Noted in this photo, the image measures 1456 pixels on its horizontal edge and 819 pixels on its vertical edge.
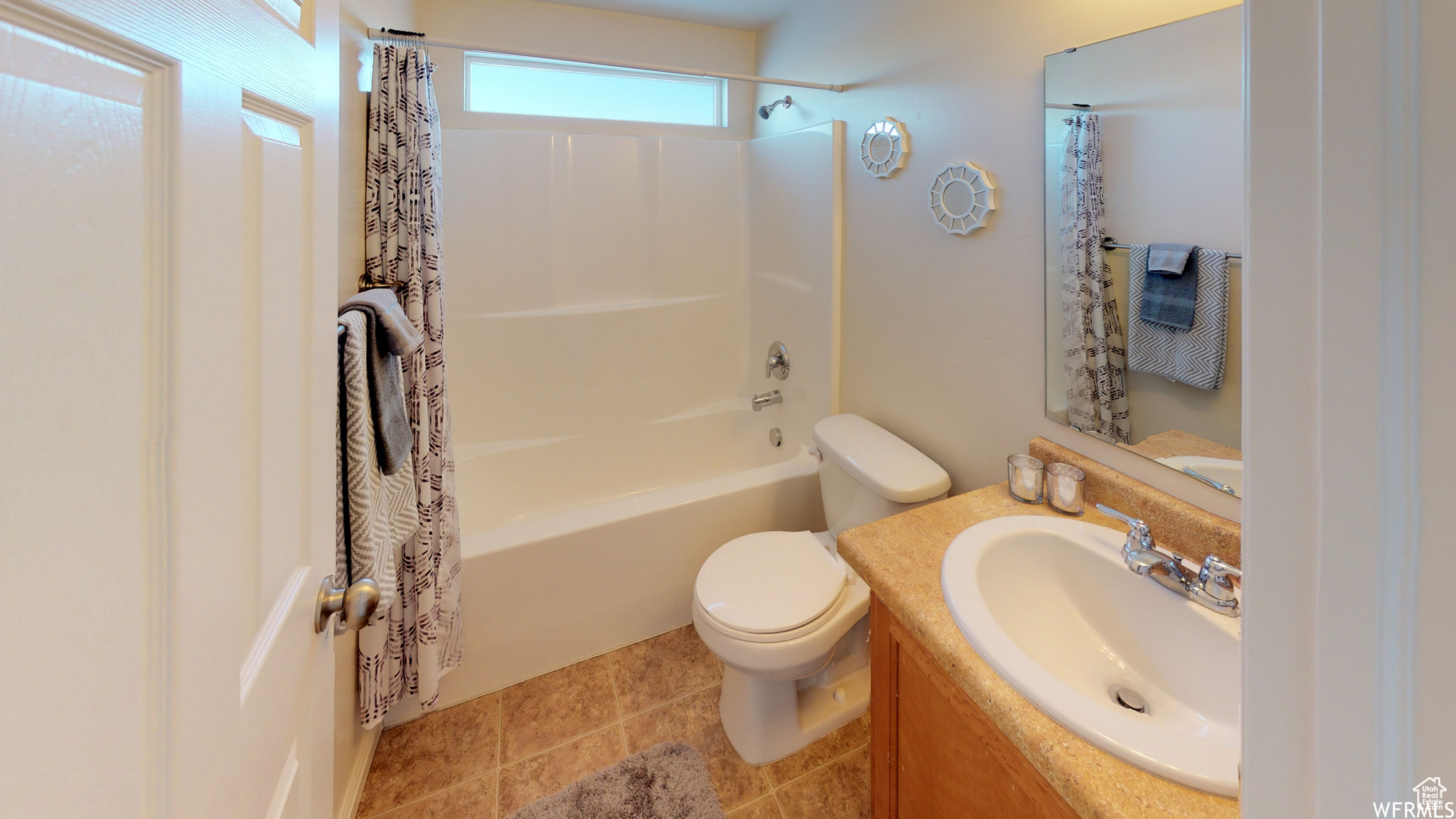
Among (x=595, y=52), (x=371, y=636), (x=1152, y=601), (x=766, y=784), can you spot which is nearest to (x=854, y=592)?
(x=766, y=784)

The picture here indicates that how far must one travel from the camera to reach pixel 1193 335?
96cm

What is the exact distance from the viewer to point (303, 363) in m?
0.57

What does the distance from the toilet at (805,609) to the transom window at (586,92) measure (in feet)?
5.76

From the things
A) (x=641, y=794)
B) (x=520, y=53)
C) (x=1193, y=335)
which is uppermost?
(x=520, y=53)

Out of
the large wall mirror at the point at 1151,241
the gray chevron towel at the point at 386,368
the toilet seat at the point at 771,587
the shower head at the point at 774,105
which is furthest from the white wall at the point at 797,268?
the gray chevron towel at the point at 386,368

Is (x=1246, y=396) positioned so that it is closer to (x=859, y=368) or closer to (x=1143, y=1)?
(x=1143, y=1)

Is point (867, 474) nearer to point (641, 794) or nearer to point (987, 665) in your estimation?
point (987, 665)

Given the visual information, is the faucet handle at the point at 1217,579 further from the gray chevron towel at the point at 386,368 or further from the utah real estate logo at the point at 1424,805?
the gray chevron towel at the point at 386,368

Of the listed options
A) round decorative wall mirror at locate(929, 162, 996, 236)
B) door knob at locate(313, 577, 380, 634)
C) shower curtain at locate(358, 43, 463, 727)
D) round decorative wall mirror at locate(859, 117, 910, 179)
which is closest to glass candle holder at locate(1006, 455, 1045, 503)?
round decorative wall mirror at locate(929, 162, 996, 236)

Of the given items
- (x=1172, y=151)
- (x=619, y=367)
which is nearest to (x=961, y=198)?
(x=1172, y=151)

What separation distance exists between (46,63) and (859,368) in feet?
6.20

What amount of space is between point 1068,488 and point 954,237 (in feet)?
2.39

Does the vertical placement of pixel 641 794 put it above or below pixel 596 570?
below

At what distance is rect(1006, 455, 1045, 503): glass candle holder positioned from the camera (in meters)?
1.19
